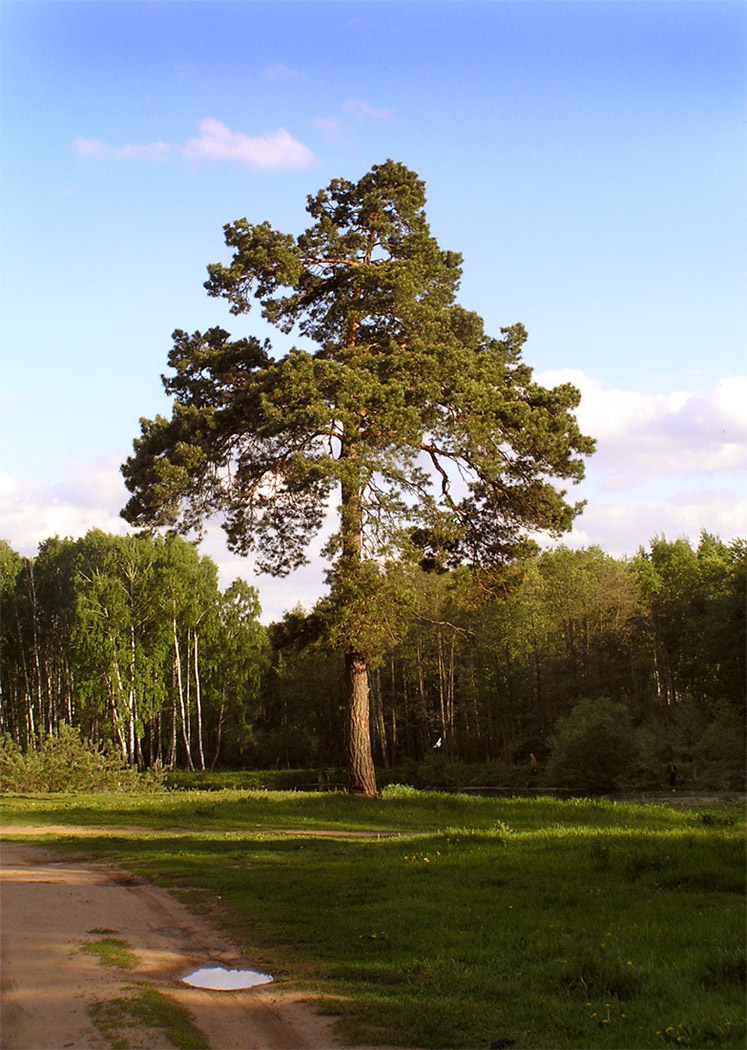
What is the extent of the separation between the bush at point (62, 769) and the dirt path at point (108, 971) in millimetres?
16791

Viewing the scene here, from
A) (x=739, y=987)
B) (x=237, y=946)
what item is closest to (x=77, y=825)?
(x=237, y=946)

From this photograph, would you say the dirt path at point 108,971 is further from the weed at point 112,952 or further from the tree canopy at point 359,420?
the tree canopy at point 359,420

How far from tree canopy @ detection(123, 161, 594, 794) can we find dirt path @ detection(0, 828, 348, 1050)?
10.6 m

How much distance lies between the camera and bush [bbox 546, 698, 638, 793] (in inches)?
1414

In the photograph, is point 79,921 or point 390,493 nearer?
point 79,921

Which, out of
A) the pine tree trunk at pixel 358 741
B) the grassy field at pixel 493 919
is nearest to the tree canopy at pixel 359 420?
the pine tree trunk at pixel 358 741

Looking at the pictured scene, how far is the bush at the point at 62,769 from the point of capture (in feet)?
91.1

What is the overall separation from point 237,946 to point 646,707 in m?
46.0

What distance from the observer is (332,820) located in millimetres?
18953

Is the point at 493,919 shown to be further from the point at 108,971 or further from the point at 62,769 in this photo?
the point at 62,769

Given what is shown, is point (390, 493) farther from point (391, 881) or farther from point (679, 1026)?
point (679, 1026)

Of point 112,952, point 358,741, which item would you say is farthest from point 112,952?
point 358,741

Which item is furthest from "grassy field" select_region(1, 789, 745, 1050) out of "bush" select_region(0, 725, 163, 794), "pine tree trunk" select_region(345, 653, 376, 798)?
"bush" select_region(0, 725, 163, 794)

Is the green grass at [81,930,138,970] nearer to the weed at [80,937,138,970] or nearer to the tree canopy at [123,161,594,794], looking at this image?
the weed at [80,937,138,970]
